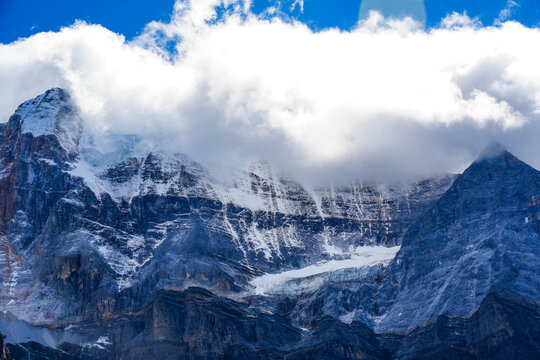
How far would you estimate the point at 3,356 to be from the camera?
460 ft
